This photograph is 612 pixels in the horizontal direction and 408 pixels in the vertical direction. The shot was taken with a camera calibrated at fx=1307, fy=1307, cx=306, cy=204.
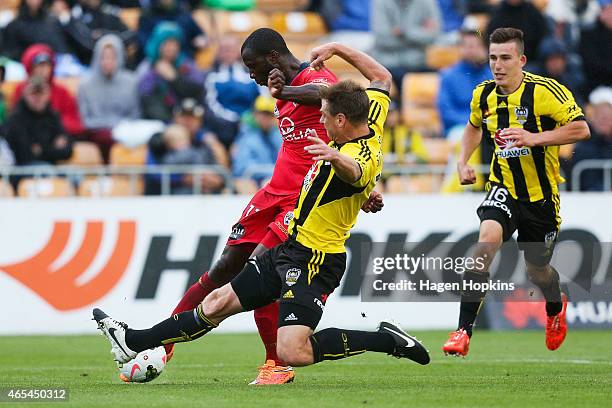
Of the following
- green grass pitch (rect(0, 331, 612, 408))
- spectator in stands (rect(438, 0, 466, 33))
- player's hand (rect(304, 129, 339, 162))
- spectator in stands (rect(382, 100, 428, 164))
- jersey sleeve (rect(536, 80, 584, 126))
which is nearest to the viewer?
player's hand (rect(304, 129, 339, 162))

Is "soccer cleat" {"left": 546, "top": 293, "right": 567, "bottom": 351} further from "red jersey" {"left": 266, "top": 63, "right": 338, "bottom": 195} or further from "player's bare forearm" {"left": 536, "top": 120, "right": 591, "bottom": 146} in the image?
"red jersey" {"left": 266, "top": 63, "right": 338, "bottom": 195}

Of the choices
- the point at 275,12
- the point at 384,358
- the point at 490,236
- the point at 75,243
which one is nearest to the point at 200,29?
the point at 275,12

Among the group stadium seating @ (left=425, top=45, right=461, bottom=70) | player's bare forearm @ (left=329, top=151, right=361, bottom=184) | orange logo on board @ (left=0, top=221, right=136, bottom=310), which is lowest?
orange logo on board @ (left=0, top=221, right=136, bottom=310)

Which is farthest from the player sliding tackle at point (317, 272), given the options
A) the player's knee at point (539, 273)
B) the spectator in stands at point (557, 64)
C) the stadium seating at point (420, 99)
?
the stadium seating at point (420, 99)

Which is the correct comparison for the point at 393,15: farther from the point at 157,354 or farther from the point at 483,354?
the point at 157,354

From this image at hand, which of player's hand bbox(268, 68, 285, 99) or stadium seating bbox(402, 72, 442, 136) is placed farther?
stadium seating bbox(402, 72, 442, 136)

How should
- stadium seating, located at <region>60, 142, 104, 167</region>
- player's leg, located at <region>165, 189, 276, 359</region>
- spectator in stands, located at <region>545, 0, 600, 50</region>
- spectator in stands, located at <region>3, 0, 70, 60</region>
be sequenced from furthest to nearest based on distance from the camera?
spectator in stands, located at <region>545, 0, 600, 50</region>
spectator in stands, located at <region>3, 0, 70, 60</region>
stadium seating, located at <region>60, 142, 104, 167</region>
player's leg, located at <region>165, 189, 276, 359</region>

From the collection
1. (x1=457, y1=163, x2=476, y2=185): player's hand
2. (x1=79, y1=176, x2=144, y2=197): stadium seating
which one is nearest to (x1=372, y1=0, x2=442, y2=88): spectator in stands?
(x1=79, y1=176, x2=144, y2=197): stadium seating

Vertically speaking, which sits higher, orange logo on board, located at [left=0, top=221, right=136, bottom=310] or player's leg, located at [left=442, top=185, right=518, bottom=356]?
player's leg, located at [left=442, top=185, right=518, bottom=356]

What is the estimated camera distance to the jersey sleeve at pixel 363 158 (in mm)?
8586

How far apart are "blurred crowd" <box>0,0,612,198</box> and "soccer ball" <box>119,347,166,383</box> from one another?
6695 millimetres

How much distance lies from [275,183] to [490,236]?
189cm

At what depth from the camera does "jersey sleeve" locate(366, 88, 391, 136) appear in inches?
361

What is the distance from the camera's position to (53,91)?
17.9m
